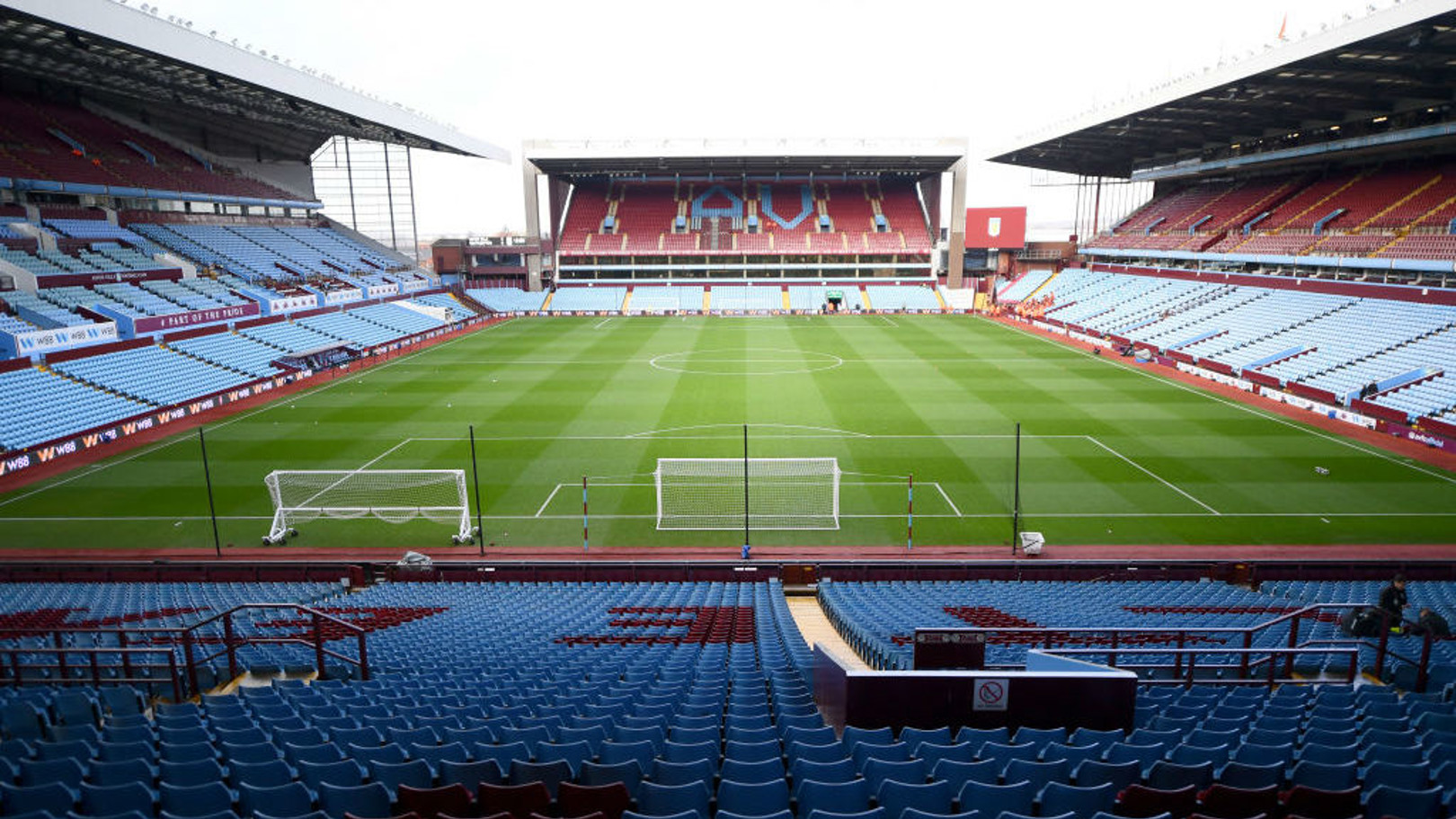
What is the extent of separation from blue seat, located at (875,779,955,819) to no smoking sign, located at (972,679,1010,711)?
1.80 m

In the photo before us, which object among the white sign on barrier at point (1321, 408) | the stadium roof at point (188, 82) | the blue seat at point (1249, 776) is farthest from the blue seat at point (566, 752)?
the stadium roof at point (188, 82)

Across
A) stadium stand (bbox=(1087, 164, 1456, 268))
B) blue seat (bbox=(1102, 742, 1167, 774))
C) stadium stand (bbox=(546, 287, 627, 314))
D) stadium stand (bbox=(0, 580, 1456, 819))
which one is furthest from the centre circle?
blue seat (bbox=(1102, 742, 1167, 774))

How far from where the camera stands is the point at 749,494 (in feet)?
87.7

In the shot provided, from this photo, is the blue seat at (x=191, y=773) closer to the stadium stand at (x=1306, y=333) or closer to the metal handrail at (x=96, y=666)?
the metal handrail at (x=96, y=666)

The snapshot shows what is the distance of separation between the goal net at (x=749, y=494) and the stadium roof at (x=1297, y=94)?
28465 millimetres

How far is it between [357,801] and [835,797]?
3520 millimetres

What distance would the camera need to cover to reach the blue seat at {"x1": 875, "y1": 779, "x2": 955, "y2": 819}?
18.6ft

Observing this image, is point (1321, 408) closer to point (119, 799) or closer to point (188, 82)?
point (119, 799)

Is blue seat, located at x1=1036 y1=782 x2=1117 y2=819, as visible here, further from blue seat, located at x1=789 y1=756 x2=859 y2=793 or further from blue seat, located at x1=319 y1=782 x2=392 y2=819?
blue seat, located at x1=319 y1=782 x2=392 y2=819

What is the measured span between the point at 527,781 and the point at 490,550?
16529 mm

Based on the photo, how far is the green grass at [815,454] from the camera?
23.0 m

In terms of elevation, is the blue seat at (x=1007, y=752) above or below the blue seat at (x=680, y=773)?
below

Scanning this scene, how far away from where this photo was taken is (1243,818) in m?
5.46

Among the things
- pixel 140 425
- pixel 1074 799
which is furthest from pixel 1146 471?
pixel 140 425
